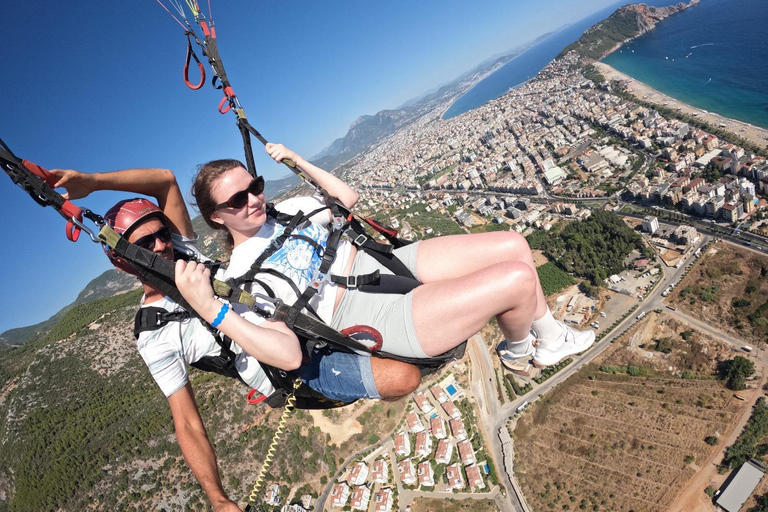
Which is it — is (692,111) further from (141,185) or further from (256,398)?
(141,185)

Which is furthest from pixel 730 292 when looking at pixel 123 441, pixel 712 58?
pixel 712 58

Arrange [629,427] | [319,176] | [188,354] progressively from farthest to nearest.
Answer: [629,427] → [319,176] → [188,354]

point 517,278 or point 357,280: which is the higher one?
point 357,280

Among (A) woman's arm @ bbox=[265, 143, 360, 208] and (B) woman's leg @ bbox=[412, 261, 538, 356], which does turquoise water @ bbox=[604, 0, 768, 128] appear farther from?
(A) woman's arm @ bbox=[265, 143, 360, 208]

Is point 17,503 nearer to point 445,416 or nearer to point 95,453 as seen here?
point 95,453

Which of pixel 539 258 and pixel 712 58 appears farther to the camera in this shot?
pixel 712 58

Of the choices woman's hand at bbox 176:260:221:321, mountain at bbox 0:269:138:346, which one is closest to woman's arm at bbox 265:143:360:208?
woman's hand at bbox 176:260:221:321

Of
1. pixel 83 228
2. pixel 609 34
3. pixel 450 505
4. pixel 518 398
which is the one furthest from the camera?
pixel 609 34
